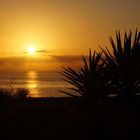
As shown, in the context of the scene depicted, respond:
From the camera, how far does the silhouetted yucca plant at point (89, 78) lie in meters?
11.1

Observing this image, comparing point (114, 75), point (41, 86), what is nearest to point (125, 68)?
point (114, 75)

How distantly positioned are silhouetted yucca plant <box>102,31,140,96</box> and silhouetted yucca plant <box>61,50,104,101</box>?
377mm

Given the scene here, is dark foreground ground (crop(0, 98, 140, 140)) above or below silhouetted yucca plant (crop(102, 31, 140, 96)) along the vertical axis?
below

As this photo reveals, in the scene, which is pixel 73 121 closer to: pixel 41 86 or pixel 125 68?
pixel 125 68

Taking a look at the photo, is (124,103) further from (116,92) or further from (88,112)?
(88,112)

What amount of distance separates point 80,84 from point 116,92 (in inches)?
58.5

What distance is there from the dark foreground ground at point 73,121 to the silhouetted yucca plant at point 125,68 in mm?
350

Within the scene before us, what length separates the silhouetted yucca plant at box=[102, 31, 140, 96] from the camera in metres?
10.3

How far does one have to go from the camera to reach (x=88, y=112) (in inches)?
430

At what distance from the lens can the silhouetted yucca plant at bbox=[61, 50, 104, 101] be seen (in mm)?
11125

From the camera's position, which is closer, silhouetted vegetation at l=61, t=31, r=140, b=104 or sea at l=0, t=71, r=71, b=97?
silhouetted vegetation at l=61, t=31, r=140, b=104

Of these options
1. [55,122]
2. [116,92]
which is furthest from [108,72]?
[55,122]

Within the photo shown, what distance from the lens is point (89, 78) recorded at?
37.6 feet

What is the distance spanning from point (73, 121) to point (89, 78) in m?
1.25
